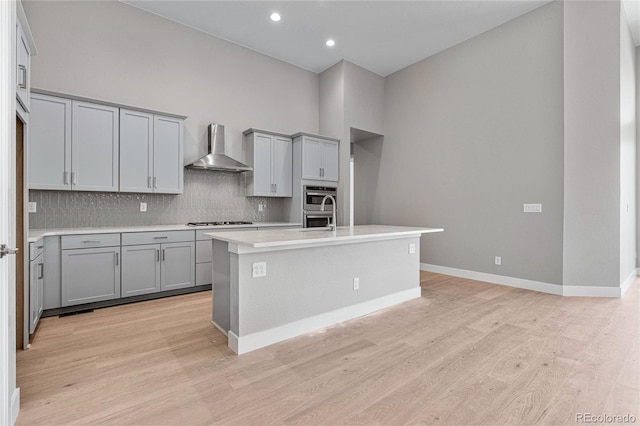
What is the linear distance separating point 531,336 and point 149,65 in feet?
17.8

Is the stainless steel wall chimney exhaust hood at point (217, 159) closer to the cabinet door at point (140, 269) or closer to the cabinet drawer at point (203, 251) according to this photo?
the cabinet drawer at point (203, 251)

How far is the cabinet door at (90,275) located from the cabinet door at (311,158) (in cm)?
295

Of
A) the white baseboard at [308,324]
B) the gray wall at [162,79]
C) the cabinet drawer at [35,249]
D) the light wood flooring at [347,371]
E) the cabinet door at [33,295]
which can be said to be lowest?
the light wood flooring at [347,371]

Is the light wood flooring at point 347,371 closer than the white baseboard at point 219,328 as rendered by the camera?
Yes

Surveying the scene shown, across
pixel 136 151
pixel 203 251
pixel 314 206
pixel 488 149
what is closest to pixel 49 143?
pixel 136 151

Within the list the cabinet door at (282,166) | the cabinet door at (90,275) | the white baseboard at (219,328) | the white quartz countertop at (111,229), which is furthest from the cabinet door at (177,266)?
the cabinet door at (282,166)

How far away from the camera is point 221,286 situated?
2.77 meters

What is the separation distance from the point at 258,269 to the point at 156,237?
6.42 ft

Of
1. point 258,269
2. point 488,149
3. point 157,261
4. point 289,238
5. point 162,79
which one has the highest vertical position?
point 162,79

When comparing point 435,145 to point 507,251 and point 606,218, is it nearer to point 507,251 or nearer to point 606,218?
point 507,251

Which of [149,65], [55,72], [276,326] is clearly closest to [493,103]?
[276,326]

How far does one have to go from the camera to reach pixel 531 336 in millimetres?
2670

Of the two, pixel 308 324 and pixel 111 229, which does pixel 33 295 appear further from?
pixel 308 324

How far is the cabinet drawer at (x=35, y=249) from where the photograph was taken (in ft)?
8.58
